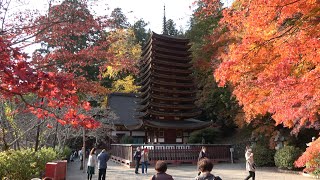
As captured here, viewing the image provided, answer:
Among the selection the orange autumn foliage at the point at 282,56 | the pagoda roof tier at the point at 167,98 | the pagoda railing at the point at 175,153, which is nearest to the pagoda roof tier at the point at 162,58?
the pagoda roof tier at the point at 167,98

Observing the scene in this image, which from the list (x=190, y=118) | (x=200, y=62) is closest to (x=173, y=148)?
(x=190, y=118)

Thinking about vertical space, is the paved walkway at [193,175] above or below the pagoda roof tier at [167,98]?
below

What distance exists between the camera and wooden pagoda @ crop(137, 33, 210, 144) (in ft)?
86.9

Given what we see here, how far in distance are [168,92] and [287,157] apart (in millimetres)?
12927

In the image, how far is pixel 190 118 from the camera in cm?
2909

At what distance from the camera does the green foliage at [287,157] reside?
16589 mm

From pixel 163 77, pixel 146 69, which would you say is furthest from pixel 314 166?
pixel 146 69

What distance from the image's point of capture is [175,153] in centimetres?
2144

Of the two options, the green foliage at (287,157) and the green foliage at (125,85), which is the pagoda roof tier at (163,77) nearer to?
the green foliage at (287,157)

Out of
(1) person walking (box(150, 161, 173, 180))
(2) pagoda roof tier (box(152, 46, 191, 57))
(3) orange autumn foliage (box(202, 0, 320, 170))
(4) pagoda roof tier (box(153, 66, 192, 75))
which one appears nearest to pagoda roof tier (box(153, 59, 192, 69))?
(4) pagoda roof tier (box(153, 66, 192, 75))

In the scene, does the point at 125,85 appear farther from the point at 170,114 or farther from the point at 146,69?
the point at 170,114

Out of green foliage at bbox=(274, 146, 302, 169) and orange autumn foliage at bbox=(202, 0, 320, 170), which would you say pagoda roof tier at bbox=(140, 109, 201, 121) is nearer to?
green foliage at bbox=(274, 146, 302, 169)

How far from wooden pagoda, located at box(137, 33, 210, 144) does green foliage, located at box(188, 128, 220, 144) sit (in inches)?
27.1

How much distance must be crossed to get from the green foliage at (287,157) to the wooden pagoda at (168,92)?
9341 mm
